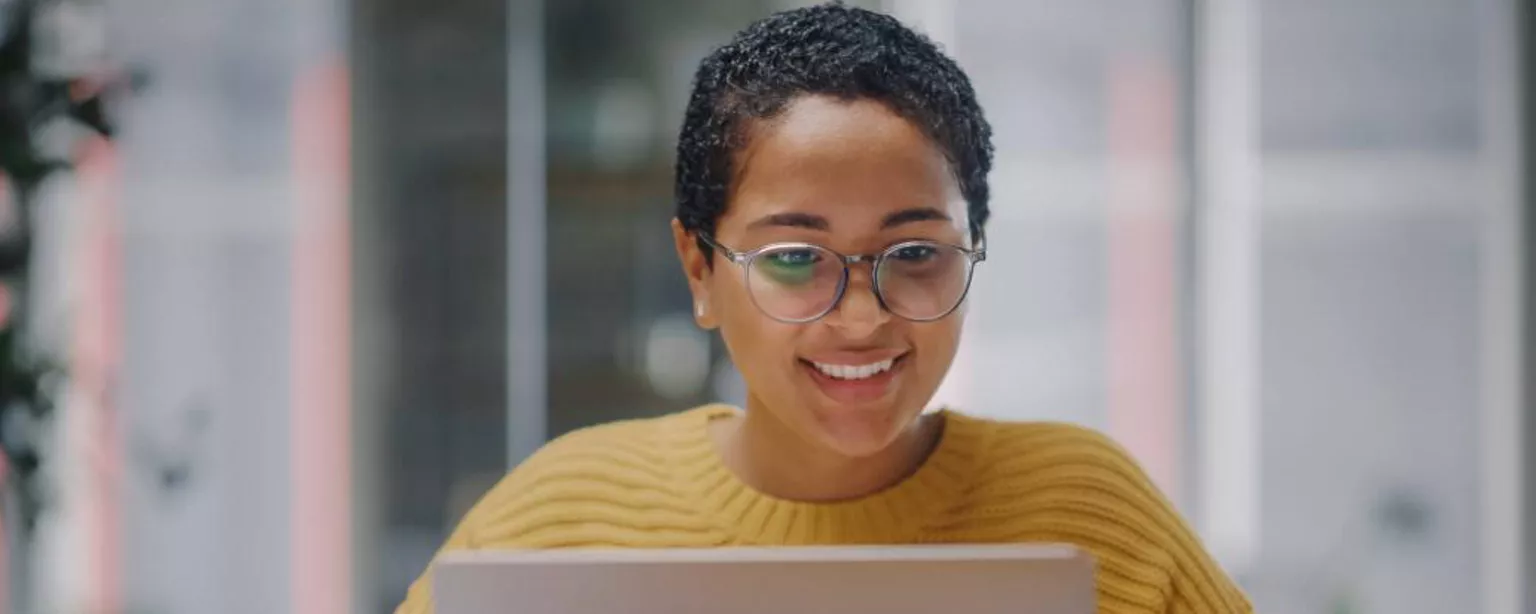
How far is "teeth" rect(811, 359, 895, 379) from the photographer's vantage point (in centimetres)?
86

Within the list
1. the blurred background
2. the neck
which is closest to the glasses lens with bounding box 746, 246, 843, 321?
the neck

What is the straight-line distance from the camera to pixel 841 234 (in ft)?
2.74

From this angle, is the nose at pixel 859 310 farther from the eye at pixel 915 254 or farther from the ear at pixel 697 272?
the ear at pixel 697 272

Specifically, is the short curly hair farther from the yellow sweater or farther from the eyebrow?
the yellow sweater

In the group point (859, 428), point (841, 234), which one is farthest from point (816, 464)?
point (841, 234)

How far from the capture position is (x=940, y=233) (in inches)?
33.7

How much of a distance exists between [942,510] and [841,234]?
0.22m

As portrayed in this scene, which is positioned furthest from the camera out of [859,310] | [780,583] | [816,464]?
[816,464]

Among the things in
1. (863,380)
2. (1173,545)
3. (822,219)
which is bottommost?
(1173,545)

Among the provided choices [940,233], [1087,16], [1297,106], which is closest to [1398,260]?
[1297,106]

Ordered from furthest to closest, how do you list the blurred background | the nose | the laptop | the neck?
the blurred background → the neck → the nose → the laptop

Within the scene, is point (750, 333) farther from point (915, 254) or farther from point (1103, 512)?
point (1103, 512)

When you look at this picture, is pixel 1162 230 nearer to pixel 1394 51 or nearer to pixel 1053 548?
pixel 1394 51

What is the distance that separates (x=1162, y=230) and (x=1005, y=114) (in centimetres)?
49
